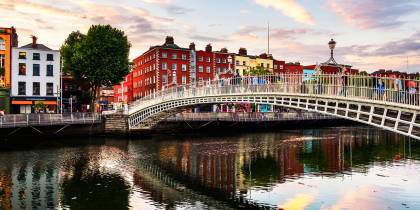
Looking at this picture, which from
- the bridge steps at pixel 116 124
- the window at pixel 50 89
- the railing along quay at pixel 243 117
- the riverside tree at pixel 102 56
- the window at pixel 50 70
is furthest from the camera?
the window at pixel 50 70

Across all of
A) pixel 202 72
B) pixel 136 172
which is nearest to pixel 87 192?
pixel 136 172

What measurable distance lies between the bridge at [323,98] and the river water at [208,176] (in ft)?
11.2

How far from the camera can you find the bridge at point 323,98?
18984mm

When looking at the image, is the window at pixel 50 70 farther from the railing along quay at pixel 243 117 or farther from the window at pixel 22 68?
the railing along quay at pixel 243 117

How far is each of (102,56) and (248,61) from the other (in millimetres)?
40448

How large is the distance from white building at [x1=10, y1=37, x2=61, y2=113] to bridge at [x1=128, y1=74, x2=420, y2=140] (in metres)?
16.9

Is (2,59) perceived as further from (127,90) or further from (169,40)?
(127,90)

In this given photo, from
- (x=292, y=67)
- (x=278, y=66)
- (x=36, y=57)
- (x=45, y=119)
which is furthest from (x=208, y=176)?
(x=292, y=67)

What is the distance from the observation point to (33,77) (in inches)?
2247

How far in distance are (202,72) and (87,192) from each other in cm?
6247

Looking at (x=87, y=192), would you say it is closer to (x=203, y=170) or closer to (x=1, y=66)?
(x=203, y=170)

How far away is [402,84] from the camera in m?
19.6

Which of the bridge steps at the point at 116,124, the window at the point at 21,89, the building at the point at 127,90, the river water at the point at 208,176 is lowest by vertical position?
the river water at the point at 208,176

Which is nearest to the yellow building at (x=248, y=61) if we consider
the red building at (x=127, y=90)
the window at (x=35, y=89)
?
the red building at (x=127, y=90)
